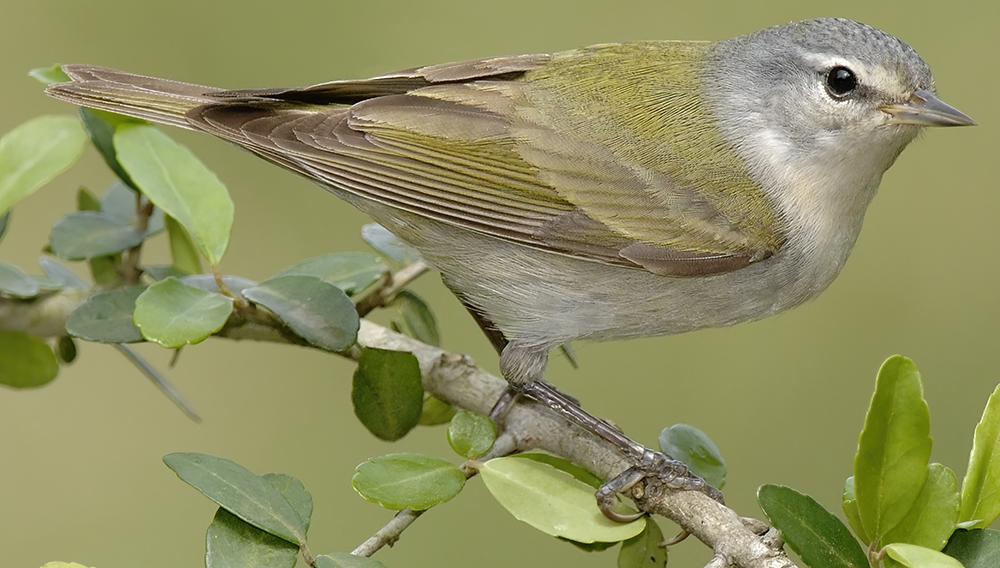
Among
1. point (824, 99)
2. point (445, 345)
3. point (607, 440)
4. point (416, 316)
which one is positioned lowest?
point (445, 345)

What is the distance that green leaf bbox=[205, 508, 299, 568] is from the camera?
6.64 feet

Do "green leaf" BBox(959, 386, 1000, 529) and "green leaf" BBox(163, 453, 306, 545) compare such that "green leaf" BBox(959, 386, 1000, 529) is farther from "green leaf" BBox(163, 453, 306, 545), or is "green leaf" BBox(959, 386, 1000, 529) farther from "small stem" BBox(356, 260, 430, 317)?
"small stem" BBox(356, 260, 430, 317)

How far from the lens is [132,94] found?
2961 mm

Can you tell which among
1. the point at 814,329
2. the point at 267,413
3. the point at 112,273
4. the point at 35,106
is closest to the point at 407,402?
the point at 112,273

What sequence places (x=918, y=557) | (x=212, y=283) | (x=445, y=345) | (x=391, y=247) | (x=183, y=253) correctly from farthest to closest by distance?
1. (x=445, y=345)
2. (x=391, y=247)
3. (x=183, y=253)
4. (x=212, y=283)
5. (x=918, y=557)

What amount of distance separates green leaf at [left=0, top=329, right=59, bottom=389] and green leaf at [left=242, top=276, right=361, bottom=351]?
767mm

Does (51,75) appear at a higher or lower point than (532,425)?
higher

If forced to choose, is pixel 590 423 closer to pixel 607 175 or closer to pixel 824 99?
pixel 607 175

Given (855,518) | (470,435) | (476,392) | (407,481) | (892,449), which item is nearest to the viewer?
(892,449)

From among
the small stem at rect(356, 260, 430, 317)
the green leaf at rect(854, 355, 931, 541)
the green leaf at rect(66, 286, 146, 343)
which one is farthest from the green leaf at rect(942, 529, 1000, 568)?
the green leaf at rect(66, 286, 146, 343)

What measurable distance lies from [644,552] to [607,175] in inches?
44.7

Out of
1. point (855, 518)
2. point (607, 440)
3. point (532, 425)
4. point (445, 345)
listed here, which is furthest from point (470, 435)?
point (445, 345)

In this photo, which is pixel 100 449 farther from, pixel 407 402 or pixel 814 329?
pixel 814 329

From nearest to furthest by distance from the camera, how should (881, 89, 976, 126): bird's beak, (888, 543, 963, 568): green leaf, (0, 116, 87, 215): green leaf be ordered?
1. (888, 543, 963, 568): green leaf
2. (0, 116, 87, 215): green leaf
3. (881, 89, 976, 126): bird's beak
